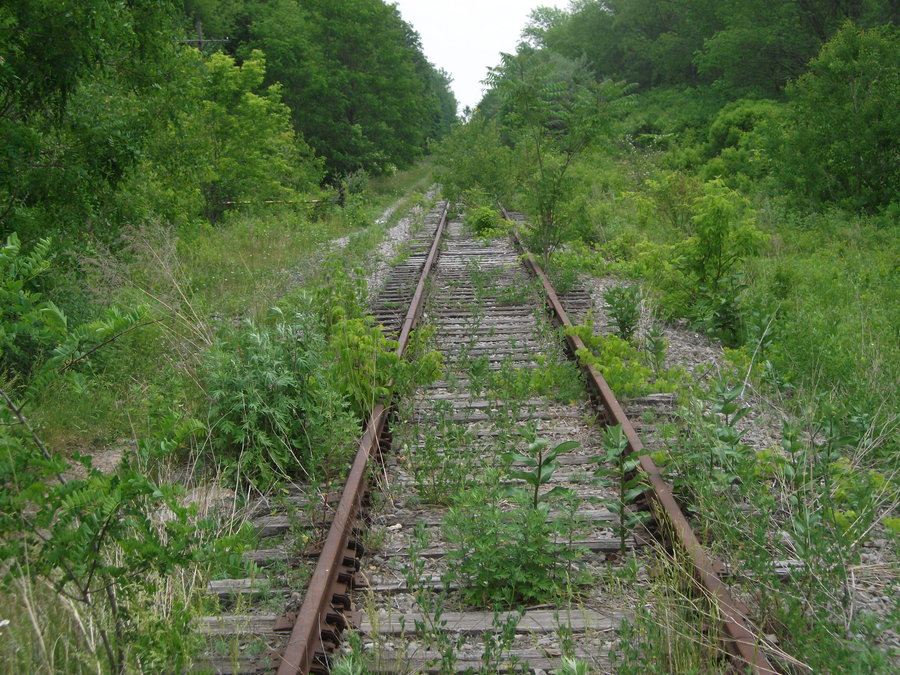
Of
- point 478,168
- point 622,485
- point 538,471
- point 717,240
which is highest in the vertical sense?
point 478,168

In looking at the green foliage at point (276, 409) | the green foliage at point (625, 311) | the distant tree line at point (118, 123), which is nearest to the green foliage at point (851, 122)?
the green foliage at point (625, 311)

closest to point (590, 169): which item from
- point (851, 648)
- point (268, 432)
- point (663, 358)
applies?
point (663, 358)

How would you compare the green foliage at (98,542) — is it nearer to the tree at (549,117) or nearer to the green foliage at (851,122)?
the tree at (549,117)

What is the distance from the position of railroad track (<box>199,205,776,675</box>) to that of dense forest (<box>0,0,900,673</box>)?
0.26 m

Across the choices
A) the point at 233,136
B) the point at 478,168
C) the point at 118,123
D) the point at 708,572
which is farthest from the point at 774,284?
the point at 233,136

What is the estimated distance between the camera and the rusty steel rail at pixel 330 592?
104 inches

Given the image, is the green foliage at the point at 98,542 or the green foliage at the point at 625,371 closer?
the green foliage at the point at 98,542

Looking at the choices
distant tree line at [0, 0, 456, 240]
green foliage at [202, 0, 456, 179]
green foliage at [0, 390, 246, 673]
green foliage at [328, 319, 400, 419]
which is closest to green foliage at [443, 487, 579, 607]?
green foliage at [0, 390, 246, 673]

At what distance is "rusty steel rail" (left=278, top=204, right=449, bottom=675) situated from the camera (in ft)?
8.66

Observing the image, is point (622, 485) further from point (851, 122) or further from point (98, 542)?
point (851, 122)

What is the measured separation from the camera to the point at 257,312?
7.36 metres

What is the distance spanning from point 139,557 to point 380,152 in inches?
Answer: 1141

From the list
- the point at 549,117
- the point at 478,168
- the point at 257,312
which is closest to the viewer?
the point at 257,312

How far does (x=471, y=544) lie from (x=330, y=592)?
68 centimetres
